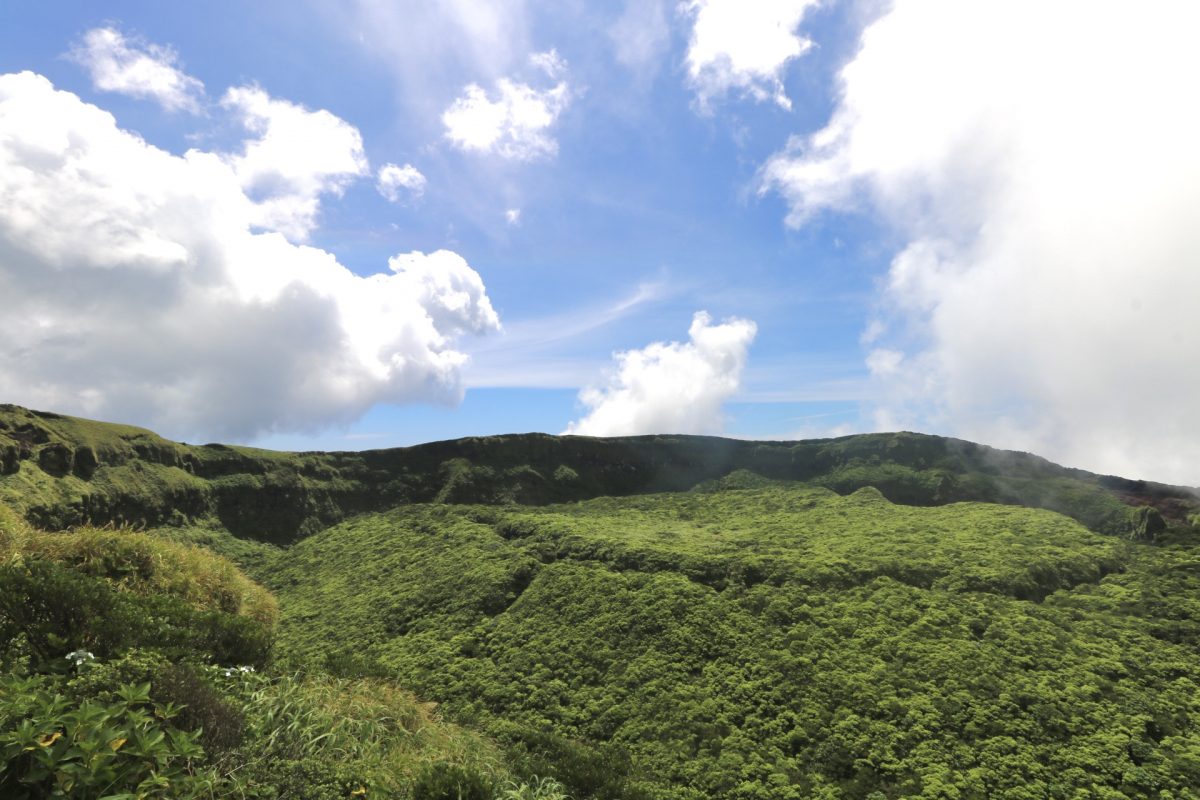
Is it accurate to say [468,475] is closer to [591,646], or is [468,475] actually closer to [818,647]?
[591,646]

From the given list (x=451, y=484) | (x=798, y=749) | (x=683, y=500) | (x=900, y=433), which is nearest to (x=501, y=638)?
(x=798, y=749)

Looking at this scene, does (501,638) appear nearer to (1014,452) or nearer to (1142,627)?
(1142,627)

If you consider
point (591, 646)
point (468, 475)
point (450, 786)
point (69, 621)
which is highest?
point (468, 475)

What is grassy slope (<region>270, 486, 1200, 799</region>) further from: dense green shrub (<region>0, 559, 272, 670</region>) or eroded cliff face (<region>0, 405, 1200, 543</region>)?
eroded cliff face (<region>0, 405, 1200, 543</region>)

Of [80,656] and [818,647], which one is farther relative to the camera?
[818,647]

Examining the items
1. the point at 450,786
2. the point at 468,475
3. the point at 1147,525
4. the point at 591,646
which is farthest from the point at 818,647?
the point at 468,475

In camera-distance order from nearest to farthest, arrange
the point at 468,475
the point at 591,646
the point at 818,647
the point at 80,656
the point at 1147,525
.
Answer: the point at 80,656, the point at 818,647, the point at 591,646, the point at 1147,525, the point at 468,475

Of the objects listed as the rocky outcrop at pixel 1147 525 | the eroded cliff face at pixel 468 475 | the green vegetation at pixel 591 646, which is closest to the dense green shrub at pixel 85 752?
the green vegetation at pixel 591 646
